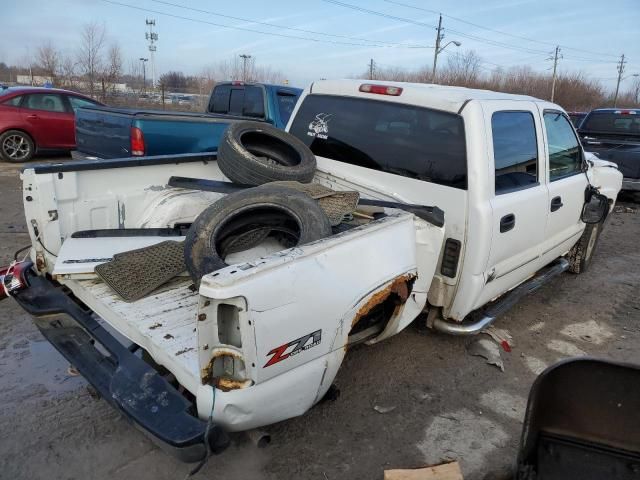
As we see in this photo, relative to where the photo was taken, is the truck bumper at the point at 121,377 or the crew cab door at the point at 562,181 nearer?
the truck bumper at the point at 121,377

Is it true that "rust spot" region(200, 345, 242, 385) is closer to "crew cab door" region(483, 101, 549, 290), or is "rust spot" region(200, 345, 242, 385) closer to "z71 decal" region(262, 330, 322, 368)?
"z71 decal" region(262, 330, 322, 368)

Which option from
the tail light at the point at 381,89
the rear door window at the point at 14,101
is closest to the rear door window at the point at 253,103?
the tail light at the point at 381,89

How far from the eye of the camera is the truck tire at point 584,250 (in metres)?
5.50

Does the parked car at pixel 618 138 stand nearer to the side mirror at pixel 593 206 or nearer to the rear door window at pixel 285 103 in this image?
the side mirror at pixel 593 206

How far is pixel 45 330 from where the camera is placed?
9.75 feet

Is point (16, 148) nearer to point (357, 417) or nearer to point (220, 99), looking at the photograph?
point (220, 99)

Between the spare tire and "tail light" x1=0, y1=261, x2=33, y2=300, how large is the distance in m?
1.52

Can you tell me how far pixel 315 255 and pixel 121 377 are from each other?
3.44ft

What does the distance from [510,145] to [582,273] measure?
3056 mm

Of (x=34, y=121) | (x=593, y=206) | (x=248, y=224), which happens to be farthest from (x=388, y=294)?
(x=34, y=121)

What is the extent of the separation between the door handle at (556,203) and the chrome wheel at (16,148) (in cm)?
1099

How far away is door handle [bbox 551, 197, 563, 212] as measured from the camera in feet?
13.6

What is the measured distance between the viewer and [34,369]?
336 cm

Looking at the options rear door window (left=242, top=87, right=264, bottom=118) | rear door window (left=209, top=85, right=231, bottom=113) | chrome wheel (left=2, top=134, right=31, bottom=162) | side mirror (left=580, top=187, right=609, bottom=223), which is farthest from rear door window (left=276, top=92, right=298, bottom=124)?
chrome wheel (left=2, top=134, right=31, bottom=162)
